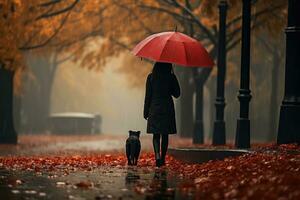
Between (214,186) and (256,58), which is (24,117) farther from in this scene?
(214,186)

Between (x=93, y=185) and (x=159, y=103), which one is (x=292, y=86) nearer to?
(x=159, y=103)

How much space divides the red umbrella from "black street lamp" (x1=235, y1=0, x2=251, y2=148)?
6.88ft

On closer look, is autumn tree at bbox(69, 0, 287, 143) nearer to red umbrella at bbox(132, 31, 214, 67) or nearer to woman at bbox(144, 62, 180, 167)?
red umbrella at bbox(132, 31, 214, 67)

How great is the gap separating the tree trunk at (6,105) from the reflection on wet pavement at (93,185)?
14053mm

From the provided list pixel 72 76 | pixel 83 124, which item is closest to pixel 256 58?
pixel 83 124

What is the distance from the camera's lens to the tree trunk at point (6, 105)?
2605 centimetres

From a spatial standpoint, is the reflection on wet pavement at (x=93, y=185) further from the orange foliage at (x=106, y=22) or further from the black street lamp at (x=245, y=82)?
the orange foliage at (x=106, y=22)

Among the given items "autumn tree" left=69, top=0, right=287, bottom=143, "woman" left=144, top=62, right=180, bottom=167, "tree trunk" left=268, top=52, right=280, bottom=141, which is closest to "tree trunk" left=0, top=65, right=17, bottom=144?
"autumn tree" left=69, top=0, right=287, bottom=143

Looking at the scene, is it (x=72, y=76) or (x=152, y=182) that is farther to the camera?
(x=72, y=76)

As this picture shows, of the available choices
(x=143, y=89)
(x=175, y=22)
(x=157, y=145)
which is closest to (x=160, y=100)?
(x=157, y=145)

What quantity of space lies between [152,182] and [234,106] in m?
31.9

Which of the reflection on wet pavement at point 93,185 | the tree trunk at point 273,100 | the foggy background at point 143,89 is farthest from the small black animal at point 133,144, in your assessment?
the tree trunk at point 273,100

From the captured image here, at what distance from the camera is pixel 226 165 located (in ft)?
38.9

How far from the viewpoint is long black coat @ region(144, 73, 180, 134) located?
42.8 ft
